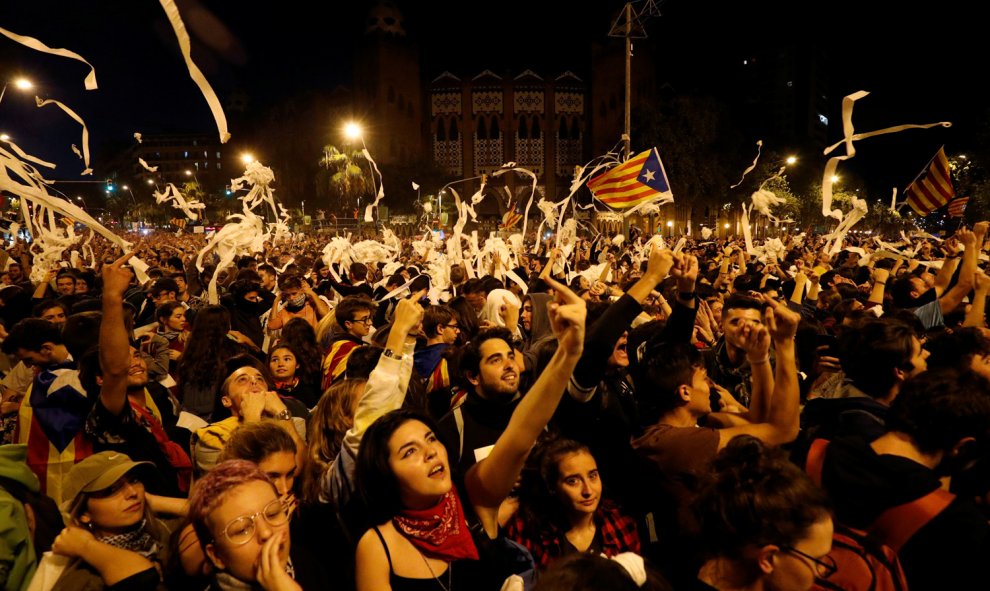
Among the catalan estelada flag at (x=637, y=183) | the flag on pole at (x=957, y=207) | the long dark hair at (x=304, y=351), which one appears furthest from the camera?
the flag on pole at (x=957, y=207)

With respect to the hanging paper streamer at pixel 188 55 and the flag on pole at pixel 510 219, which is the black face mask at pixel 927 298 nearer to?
the hanging paper streamer at pixel 188 55

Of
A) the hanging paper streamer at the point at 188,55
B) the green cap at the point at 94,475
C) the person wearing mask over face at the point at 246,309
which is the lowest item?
the green cap at the point at 94,475

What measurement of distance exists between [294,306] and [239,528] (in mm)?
5103

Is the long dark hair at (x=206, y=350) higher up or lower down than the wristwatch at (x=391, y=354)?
lower down

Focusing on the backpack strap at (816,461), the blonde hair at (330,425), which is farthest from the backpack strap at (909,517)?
the blonde hair at (330,425)

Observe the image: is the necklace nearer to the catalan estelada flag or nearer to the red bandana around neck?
the red bandana around neck

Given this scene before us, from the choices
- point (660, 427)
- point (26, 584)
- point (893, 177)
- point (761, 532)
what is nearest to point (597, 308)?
point (660, 427)

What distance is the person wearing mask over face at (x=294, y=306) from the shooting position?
6.72 m

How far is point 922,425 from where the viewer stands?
7.47ft

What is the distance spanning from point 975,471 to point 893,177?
66.3 metres

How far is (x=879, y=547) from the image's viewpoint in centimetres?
193

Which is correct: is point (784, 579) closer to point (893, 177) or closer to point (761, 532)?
point (761, 532)

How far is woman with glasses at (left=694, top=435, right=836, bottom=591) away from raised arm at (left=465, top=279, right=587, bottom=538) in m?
0.66

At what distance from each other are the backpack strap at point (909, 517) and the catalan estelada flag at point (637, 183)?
7665 mm
